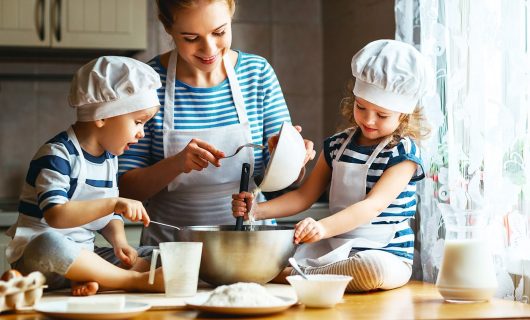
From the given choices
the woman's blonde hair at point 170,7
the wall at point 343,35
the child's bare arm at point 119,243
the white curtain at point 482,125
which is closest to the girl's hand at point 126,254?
the child's bare arm at point 119,243

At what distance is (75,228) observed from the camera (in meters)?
1.66

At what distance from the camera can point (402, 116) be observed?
1.85 metres

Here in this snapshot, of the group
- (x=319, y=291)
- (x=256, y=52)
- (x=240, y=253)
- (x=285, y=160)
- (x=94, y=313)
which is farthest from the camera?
(x=256, y=52)

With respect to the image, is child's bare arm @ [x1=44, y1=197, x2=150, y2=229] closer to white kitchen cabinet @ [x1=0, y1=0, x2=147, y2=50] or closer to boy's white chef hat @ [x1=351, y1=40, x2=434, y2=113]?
boy's white chef hat @ [x1=351, y1=40, x2=434, y2=113]

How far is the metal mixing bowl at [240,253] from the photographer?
149cm

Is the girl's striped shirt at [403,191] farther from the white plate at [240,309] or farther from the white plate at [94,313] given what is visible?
the white plate at [94,313]

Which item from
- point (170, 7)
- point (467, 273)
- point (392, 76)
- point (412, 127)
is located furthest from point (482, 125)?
point (170, 7)

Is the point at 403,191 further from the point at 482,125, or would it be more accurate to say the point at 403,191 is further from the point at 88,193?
the point at 88,193

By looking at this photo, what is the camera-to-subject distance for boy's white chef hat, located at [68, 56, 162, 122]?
5.35 ft

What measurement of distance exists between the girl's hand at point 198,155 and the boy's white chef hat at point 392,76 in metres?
0.35

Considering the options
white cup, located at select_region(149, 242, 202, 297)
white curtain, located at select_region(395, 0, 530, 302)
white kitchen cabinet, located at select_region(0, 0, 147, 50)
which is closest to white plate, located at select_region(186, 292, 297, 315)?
white cup, located at select_region(149, 242, 202, 297)

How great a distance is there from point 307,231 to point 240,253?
0.16m

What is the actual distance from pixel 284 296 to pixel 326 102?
2.12m

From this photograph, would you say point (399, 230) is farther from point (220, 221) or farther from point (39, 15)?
point (39, 15)
